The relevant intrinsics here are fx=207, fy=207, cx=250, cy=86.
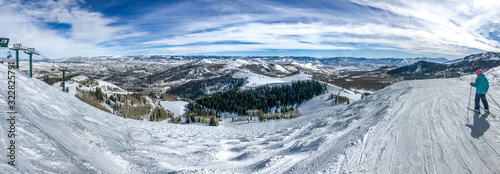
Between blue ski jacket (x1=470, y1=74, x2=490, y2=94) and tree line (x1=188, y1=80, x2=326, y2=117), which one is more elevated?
blue ski jacket (x1=470, y1=74, x2=490, y2=94)

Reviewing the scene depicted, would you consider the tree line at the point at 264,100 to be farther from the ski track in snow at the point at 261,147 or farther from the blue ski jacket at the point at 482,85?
the blue ski jacket at the point at 482,85

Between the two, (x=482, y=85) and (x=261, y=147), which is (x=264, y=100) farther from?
(x=482, y=85)

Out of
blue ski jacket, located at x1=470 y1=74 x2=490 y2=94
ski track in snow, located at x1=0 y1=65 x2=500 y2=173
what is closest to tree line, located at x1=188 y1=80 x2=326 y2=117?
ski track in snow, located at x1=0 y1=65 x2=500 y2=173

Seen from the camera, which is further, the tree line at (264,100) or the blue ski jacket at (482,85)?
the tree line at (264,100)

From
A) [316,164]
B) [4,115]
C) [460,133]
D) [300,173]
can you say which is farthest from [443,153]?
[4,115]

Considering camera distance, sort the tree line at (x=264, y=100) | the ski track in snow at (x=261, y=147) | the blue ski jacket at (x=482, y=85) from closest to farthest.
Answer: the ski track in snow at (x=261, y=147), the blue ski jacket at (x=482, y=85), the tree line at (x=264, y=100)

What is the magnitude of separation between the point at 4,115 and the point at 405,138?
40.5 feet

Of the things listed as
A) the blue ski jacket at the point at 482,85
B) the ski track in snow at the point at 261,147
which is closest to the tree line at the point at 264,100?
the ski track in snow at the point at 261,147

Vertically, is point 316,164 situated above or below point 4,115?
below

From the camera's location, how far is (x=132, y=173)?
650cm

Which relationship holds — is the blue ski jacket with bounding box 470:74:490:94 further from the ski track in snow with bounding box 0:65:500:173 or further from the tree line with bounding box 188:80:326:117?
the tree line with bounding box 188:80:326:117

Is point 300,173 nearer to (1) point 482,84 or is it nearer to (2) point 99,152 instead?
(2) point 99,152

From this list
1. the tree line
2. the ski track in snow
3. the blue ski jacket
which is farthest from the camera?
the tree line

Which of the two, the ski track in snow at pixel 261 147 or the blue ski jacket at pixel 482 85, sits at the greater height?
the blue ski jacket at pixel 482 85
